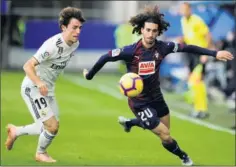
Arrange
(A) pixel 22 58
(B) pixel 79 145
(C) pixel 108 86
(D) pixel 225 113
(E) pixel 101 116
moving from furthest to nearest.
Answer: (A) pixel 22 58, (C) pixel 108 86, (D) pixel 225 113, (E) pixel 101 116, (B) pixel 79 145

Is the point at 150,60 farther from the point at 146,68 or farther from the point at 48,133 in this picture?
the point at 48,133

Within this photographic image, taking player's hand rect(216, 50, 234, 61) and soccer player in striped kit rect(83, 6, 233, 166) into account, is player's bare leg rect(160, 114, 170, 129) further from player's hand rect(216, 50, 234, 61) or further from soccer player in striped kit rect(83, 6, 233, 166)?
player's hand rect(216, 50, 234, 61)

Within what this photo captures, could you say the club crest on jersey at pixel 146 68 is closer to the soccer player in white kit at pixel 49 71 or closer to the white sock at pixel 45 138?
the soccer player in white kit at pixel 49 71

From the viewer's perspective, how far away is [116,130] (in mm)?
15531

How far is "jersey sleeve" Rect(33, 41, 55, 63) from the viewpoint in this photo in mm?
10703

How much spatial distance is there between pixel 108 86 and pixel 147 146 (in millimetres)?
12243

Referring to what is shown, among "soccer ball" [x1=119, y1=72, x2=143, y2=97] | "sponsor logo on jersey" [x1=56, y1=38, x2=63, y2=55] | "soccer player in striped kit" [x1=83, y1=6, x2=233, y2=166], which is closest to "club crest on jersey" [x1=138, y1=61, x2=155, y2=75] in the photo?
"soccer player in striped kit" [x1=83, y1=6, x2=233, y2=166]

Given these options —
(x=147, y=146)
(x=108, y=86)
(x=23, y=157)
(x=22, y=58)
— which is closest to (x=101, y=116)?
(x=147, y=146)

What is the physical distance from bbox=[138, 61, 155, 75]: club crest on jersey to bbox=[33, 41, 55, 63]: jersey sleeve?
1.20 metres

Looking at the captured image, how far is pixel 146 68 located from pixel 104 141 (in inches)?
130

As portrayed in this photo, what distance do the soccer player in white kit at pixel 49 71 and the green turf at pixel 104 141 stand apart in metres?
0.45

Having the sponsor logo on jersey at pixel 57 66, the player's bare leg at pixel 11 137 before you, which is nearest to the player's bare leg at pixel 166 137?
the sponsor logo on jersey at pixel 57 66

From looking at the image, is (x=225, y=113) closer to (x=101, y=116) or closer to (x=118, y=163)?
(x=101, y=116)

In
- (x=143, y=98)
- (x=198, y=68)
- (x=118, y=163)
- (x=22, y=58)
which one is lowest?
(x=22, y=58)
